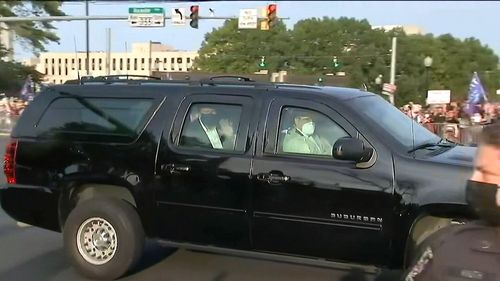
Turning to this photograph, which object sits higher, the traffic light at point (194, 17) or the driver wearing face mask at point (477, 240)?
the traffic light at point (194, 17)

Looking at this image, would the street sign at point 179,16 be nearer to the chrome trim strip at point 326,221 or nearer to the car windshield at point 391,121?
the car windshield at point 391,121

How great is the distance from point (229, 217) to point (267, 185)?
43 cm

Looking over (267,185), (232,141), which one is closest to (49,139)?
(232,141)

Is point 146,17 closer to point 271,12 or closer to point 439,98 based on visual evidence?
point 271,12

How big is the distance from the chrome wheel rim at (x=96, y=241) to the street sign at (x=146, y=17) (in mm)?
21417

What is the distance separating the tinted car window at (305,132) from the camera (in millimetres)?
5062

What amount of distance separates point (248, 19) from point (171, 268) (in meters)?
23.4

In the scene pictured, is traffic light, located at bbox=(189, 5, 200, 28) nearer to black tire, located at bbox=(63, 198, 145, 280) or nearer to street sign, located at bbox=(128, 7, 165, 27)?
street sign, located at bbox=(128, 7, 165, 27)

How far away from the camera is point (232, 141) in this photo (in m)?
5.28

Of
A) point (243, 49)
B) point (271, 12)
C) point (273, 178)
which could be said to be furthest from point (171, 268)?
point (243, 49)

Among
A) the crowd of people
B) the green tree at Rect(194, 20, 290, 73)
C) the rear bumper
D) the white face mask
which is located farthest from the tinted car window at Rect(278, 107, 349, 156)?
the green tree at Rect(194, 20, 290, 73)

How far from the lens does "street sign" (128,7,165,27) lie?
26.3 m

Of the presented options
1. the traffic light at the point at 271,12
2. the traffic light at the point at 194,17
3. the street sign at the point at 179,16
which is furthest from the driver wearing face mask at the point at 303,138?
the street sign at the point at 179,16

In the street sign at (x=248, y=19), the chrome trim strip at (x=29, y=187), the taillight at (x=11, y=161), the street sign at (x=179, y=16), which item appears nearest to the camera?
the chrome trim strip at (x=29, y=187)
